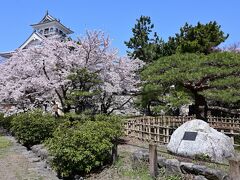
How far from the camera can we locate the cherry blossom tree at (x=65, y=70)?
12.6 meters

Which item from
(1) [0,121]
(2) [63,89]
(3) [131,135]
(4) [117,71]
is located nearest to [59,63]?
(2) [63,89]

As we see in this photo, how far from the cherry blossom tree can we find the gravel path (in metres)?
3.27

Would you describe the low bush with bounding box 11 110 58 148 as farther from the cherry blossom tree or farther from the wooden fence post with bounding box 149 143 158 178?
the wooden fence post with bounding box 149 143 158 178

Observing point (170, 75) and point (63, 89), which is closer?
point (170, 75)

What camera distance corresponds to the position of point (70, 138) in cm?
693

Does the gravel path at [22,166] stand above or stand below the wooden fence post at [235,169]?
below

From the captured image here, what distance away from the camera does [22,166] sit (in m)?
8.66

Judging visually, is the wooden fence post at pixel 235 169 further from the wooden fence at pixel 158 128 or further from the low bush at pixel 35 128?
the low bush at pixel 35 128

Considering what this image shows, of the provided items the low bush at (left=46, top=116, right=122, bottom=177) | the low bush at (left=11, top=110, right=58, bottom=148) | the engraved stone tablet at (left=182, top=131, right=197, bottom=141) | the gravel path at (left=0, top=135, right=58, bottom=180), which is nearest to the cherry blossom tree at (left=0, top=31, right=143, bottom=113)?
the low bush at (left=11, top=110, right=58, bottom=148)

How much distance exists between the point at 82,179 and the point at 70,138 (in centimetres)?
100

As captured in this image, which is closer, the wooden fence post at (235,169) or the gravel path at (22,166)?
the wooden fence post at (235,169)

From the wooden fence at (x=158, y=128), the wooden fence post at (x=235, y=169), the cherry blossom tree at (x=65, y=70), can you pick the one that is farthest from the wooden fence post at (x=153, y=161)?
the cherry blossom tree at (x=65, y=70)

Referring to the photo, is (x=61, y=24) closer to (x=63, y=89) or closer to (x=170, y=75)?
(x=63, y=89)

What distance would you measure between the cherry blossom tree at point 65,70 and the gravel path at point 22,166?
10.7 feet
